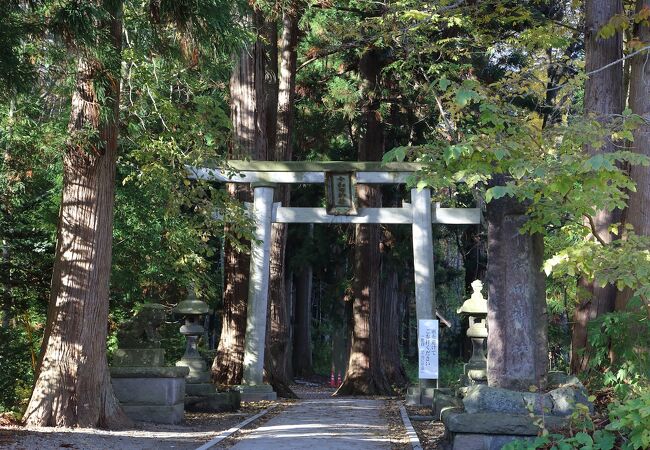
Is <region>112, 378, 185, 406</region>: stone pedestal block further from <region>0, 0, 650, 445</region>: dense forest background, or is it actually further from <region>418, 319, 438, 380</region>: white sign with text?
<region>418, 319, 438, 380</region>: white sign with text

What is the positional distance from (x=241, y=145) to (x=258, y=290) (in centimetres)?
327

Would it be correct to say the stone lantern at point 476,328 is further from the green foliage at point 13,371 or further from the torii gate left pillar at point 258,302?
the green foliage at point 13,371

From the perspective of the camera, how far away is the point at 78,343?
10.7 meters

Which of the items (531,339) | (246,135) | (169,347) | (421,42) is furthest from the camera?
(169,347)

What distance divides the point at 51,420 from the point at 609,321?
705 cm

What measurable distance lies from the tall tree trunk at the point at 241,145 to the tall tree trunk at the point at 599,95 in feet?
27.5

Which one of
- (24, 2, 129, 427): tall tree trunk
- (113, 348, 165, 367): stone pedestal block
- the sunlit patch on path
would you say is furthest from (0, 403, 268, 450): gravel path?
(113, 348, 165, 367): stone pedestal block

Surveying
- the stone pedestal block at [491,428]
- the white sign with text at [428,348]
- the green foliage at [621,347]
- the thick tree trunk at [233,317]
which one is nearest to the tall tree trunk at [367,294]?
the thick tree trunk at [233,317]

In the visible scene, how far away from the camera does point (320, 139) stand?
25188 mm

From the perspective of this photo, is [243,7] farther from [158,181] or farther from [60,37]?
[158,181]

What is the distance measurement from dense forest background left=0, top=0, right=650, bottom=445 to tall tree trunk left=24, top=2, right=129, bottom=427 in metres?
0.11

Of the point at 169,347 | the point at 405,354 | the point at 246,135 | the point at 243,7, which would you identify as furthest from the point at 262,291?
the point at 405,354

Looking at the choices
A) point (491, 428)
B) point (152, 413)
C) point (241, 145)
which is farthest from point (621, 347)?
Answer: point (241, 145)

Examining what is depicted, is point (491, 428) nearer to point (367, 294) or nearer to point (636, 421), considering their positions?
point (636, 421)
